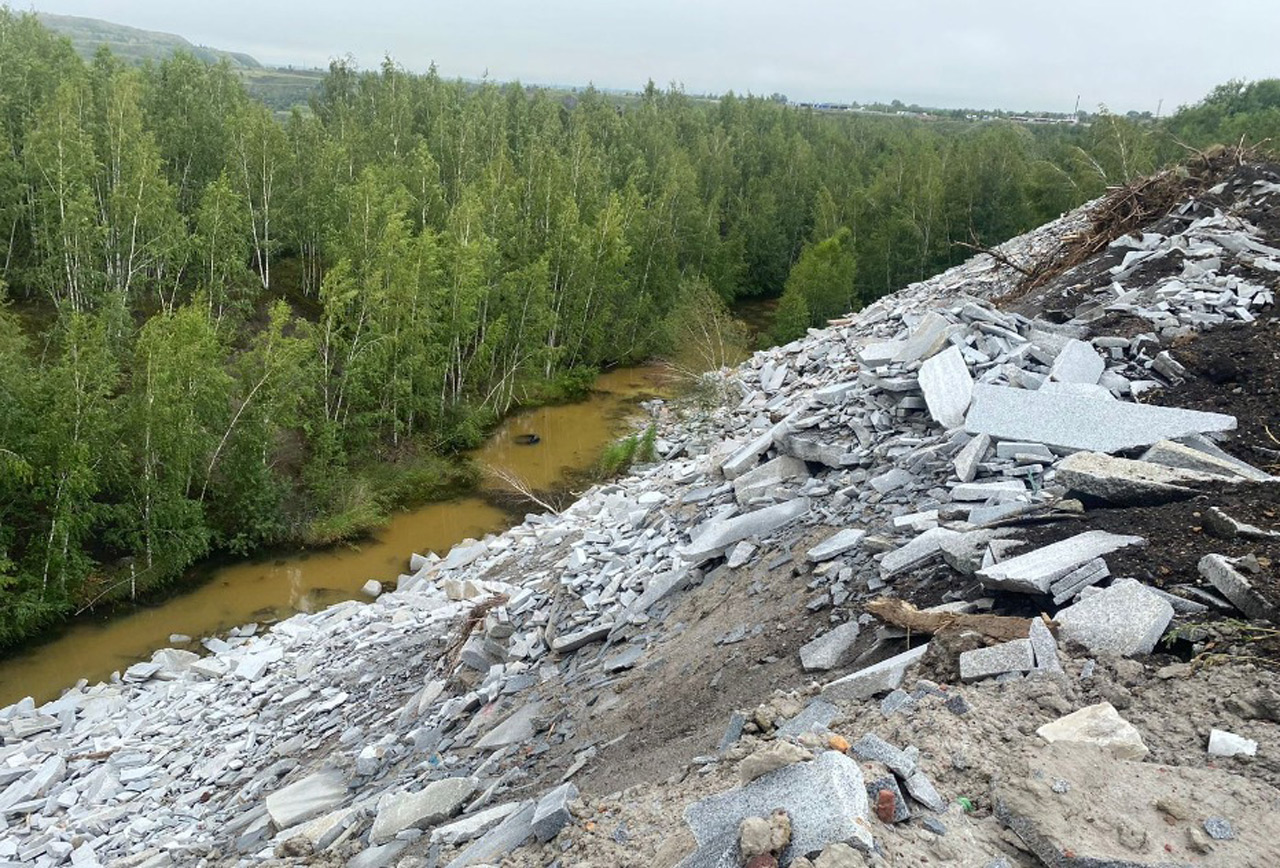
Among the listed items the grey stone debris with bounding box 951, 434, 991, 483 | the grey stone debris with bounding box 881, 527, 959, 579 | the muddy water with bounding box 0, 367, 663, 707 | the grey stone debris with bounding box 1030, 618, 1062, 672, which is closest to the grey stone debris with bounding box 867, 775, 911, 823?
the grey stone debris with bounding box 1030, 618, 1062, 672

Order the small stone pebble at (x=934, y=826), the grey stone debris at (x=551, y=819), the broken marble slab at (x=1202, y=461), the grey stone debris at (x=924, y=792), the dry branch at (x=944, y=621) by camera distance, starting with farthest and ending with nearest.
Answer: the broken marble slab at (x=1202, y=461), the dry branch at (x=944, y=621), the grey stone debris at (x=551, y=819), the grey stone debris at (x=924, y=792), the small stone pebble at (x=934, y=826)

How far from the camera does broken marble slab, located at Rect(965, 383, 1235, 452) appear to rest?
21.7 ft

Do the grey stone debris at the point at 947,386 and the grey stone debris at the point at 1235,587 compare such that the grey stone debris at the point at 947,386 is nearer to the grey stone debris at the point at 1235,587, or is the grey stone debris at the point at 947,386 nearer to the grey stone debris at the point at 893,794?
the grey stone debris at the point at 1235,587

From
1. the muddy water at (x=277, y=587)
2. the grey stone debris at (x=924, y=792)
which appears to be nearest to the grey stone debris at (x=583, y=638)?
the grey stone debris at (x=924, y=792)

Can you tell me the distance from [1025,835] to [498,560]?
30.8 feet

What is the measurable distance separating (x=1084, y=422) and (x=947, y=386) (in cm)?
135

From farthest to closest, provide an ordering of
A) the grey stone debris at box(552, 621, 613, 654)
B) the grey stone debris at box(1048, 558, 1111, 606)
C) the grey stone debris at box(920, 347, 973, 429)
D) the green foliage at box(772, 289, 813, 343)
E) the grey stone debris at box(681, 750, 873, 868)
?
the green foliage at box(772, 289, 813, 343), the grey stone debris at box(920, 347, 973, 429), the grey stone debris at box(552, 621, 613, 654), the grey stone debris at box(1048, 558, 1111, 606), the grey stone debris at box(681, 750, 873, 868)

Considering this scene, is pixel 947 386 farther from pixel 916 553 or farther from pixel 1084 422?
pixel 916 553

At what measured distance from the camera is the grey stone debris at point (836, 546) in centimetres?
628

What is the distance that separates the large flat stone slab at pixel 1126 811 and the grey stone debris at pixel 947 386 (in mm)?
4252

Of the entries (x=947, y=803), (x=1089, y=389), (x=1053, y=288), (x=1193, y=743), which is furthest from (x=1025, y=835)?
(x=1053, y=288)

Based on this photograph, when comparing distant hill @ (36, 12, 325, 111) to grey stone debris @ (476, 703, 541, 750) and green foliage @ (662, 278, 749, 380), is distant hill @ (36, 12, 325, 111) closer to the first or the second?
green foliage @ (662, 278, 749, 380)

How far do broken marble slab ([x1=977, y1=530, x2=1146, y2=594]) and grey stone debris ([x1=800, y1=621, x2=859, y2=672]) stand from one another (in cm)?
86

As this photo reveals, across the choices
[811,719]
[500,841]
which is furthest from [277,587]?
[811,719]
